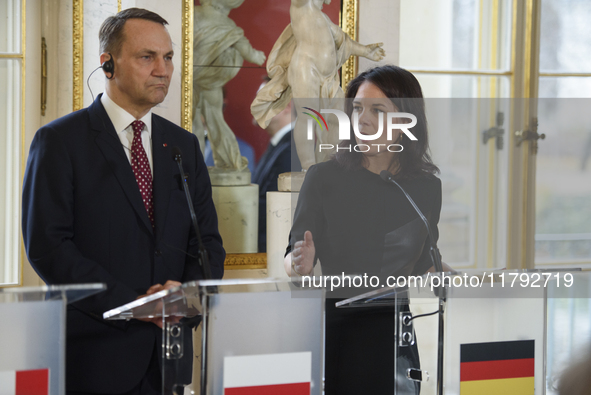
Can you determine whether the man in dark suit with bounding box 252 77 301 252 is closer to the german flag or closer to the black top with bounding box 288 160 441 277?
the black top with bounding box 288 160 441 277

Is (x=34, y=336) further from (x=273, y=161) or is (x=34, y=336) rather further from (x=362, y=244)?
(x=273, y=161)

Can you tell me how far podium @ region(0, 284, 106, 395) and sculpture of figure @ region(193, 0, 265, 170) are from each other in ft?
8.48

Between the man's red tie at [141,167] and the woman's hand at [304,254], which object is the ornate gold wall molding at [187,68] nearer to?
the man's red tie at [141,167]

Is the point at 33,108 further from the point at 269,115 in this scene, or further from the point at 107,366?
the point at 107,366

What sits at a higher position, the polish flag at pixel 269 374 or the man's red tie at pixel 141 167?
the man's red tie at pixel 141 167

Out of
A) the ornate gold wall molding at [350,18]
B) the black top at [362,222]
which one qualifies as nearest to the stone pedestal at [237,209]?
the ornate gold wall molding at [350,18]

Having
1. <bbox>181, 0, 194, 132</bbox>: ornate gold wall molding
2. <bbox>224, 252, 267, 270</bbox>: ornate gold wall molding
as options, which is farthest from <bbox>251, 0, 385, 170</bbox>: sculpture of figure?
<bbox>224, 252, 267, 270</bbox>: ornate gold wall molding

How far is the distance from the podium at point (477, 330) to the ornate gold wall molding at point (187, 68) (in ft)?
7.97

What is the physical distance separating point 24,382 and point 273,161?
2.83m

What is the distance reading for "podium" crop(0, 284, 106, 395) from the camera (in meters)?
1.13

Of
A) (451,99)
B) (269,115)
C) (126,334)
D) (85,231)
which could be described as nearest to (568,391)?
(126,334)

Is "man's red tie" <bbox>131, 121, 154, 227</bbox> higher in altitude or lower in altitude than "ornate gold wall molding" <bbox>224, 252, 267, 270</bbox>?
higher

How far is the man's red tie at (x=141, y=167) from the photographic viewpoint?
5.75ft

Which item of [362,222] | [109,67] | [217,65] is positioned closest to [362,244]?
[362,222]
